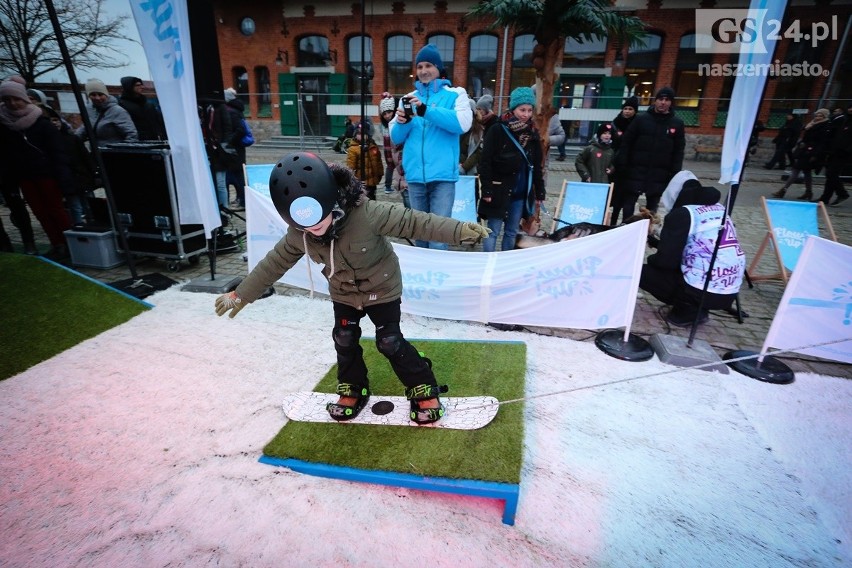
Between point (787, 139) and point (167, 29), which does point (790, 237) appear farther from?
point (787, 139)

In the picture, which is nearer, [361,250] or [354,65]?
[361,250]

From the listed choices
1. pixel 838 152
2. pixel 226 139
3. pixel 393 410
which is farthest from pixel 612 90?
pixel 393 410

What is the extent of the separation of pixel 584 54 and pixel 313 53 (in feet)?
45.3

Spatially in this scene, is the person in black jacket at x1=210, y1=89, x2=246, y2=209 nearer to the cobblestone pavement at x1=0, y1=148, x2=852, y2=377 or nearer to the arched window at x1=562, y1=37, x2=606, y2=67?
the cobblestone pavement at x1=0, y1=148, x2=852, y2=377

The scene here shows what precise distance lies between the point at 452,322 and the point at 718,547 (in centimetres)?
278

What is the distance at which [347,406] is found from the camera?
2.77m

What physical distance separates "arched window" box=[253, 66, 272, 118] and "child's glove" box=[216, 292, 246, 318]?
73.9 ft

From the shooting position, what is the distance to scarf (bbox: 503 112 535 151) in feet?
15.4

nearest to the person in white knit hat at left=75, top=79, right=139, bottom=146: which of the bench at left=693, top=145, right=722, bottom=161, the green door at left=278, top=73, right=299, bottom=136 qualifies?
the green door at left=278, top=73, right=299, bottom=136

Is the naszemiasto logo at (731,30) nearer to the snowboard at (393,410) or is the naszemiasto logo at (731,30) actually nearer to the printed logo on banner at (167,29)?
the printed logo on banner at (167,29)

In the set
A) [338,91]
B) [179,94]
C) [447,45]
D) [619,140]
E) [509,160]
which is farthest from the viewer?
[338,91]

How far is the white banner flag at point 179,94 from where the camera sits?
12.6 feet

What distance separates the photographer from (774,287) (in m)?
5.52

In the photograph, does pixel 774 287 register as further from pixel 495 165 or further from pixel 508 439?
pixel 508 439
